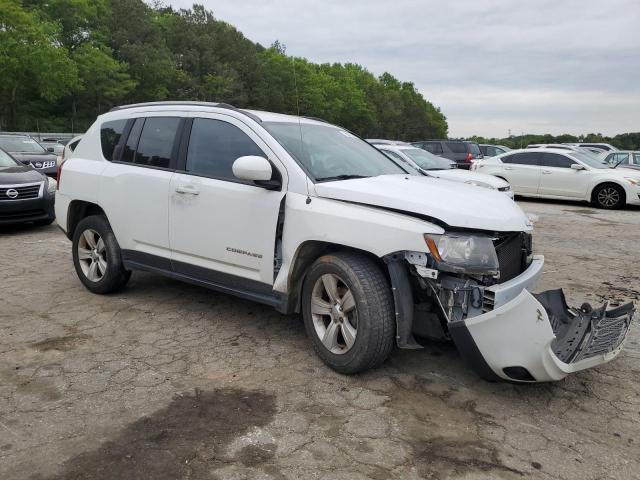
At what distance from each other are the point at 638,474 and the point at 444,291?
129 centimetres

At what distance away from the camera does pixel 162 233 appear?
4.63 m

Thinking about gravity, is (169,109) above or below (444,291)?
above

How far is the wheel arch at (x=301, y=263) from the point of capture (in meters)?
3.76

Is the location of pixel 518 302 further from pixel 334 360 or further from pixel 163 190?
pixel 163 190

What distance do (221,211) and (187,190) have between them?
0.42 meters

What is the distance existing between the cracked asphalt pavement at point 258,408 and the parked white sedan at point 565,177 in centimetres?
1064

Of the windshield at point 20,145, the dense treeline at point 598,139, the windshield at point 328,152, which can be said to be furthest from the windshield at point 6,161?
the dense treeline at point 598,139

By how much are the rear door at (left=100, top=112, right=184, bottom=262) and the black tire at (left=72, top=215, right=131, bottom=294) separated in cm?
15

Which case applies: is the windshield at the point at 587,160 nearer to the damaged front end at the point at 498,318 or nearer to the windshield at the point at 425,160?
the windshield at the point at 425,160

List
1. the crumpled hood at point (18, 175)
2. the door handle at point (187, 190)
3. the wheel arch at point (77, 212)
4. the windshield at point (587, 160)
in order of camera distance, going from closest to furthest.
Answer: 1. the door handle at point (187, 190)
2. the wheel arch at point (77, 212)
3. the crumpled hood at point (18, 175)
4. the windshield at point (587, 160)

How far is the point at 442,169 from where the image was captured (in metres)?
12.3

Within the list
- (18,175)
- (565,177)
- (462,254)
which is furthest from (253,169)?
(565,177)

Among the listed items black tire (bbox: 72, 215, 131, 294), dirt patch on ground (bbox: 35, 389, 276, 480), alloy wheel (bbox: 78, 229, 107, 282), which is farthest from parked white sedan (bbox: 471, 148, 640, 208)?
dirt patch on ground (bbox: 35, 389, 276, 480)

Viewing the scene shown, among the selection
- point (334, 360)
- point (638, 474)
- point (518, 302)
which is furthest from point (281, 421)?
point (638, 474)
